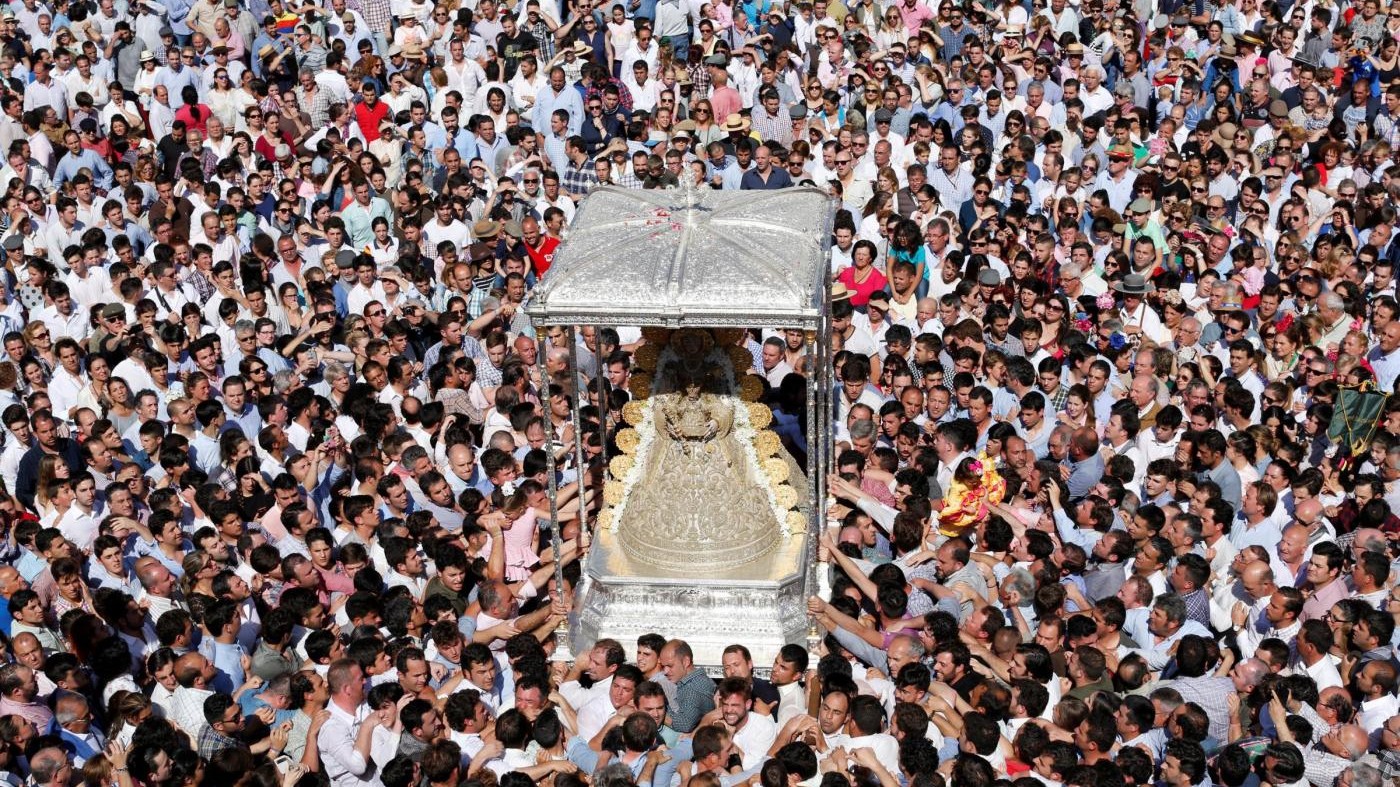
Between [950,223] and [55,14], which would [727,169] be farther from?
[55,14]

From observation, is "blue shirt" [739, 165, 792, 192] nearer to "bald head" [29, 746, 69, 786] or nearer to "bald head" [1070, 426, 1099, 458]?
"bald head" [1070, 426, 1099, 458]

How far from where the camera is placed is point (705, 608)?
10820mm

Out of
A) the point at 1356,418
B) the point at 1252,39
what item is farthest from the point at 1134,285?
the point at 1252,39

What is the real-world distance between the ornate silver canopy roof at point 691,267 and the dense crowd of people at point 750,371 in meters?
0.48

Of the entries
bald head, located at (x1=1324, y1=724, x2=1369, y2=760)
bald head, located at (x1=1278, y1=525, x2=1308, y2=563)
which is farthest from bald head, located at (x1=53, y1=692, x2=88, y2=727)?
bald head, located at (x1=1278, y1=525, x2=1308, y2=563)

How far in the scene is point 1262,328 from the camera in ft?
43.3

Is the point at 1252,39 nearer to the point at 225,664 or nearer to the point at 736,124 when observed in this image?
the point at 736,124

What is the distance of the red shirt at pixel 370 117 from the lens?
58.1ft

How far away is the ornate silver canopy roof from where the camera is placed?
9.59 meters

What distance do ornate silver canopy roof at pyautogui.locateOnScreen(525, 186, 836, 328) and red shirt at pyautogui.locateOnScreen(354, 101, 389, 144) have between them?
7.60 metres

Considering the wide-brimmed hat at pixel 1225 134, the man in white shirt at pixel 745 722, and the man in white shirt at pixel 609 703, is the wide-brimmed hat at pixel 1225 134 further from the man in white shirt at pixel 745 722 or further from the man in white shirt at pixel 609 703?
the man in white shirt at pixel 609 703

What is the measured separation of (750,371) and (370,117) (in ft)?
25.5

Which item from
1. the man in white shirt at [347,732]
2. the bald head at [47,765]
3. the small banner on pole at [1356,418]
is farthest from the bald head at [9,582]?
the small banner on pole at [1356,418]

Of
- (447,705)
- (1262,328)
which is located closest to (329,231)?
(447,705)
